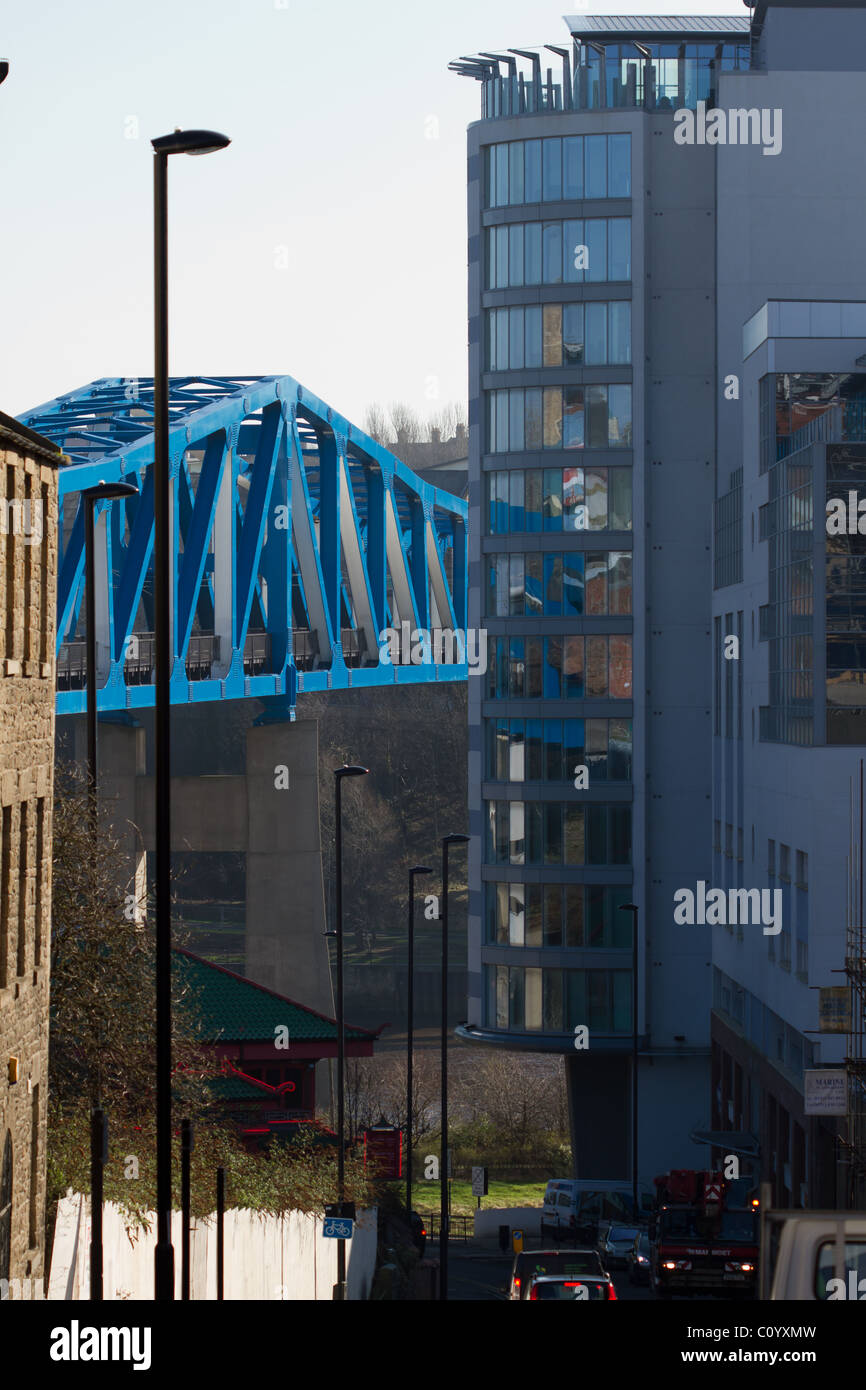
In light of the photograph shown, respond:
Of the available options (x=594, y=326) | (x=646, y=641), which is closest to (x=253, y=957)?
(x=646, y=641)

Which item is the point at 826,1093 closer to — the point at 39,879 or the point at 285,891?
the point at 39,879

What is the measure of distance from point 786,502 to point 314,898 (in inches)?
829

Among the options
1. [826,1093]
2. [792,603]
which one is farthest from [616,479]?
[826,1093]

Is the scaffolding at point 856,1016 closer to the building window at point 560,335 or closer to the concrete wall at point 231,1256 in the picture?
the concrete wall at point 231,1256

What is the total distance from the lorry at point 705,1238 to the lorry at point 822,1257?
2261 centimetres

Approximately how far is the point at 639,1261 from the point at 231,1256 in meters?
16.1

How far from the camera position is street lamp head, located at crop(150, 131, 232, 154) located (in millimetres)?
15420

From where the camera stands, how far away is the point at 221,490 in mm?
58312

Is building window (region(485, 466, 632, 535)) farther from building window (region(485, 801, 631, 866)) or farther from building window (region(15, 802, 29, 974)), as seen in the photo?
building window (region(15, 802, 29, 974))

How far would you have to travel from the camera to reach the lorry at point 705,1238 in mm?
32625

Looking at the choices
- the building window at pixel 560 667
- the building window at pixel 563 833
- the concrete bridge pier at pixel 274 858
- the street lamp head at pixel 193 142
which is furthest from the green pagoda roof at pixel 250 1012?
the street lamp head at pixel 193 142

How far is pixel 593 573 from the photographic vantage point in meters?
62.6

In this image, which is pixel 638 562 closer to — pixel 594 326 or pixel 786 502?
pixel 594 326

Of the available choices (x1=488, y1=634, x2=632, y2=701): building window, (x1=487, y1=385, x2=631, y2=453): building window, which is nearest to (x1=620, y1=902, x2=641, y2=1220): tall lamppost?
(x1=488, y1=634, x2=632, y2=701): building window
